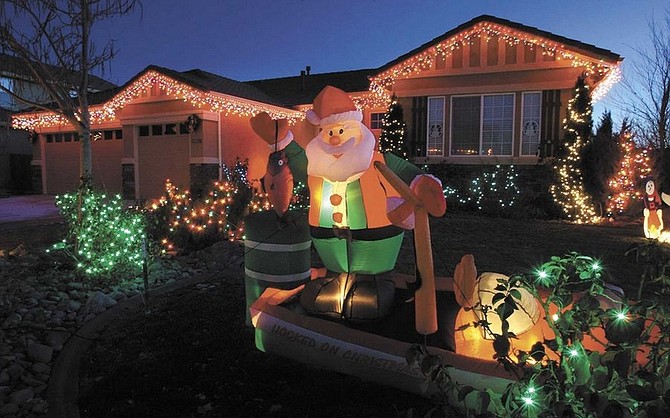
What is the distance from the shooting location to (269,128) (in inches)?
159

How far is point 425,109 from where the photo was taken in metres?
14.3

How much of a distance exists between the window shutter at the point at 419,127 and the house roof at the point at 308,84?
4082 mm

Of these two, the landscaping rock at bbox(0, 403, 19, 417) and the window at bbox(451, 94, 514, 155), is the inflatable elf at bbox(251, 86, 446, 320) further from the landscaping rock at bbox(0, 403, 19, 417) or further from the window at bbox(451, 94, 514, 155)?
the window at bbox(451, 94, 514, 155)

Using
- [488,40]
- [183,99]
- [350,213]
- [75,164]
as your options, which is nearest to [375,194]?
[350,213]

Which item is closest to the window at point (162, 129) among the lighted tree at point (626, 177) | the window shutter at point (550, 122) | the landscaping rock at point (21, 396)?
the window shutter at point (550, 122)

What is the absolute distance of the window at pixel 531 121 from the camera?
43.3 ft

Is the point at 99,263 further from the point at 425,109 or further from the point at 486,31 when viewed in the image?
the point at 486,31

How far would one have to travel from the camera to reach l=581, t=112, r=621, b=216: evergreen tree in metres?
12.0

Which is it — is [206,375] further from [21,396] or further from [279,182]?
[279,182]

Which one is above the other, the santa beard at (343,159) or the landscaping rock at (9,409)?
the santa beard at (343,159)

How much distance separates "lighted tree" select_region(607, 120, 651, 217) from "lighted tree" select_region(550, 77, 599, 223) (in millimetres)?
721

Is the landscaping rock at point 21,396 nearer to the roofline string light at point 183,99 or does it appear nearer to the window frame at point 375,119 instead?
the roofline string light at point 183,99

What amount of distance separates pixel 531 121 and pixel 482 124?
52.5 inches

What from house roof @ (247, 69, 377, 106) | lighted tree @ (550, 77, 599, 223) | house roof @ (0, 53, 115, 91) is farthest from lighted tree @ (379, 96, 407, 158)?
house roof @ (0, 53, 115, 91)
